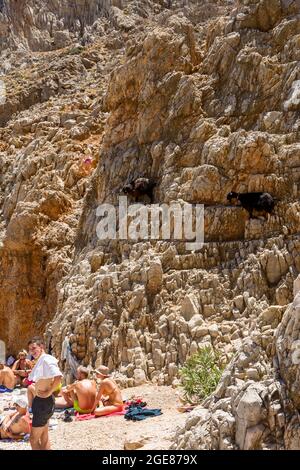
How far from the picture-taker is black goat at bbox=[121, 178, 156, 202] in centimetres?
1356

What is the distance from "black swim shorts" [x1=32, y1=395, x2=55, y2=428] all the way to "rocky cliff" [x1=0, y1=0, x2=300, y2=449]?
1.44 m

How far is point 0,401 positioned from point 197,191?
5.93 meters

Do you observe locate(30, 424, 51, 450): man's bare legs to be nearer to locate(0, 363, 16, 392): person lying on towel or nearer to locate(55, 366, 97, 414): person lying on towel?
locate(55, 366, 97, 414): person lying on towel

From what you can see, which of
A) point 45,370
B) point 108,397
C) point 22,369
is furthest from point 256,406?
point 22,369

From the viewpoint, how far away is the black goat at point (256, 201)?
11.6 metres

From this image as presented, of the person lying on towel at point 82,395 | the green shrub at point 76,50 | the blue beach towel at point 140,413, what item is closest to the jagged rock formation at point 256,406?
the blue beach towel at point 140,413

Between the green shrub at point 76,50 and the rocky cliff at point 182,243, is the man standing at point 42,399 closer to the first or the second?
the rocky cliff at point 182,243

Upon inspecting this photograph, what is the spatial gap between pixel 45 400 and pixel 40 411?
0.41 ft

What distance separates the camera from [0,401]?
1090cm

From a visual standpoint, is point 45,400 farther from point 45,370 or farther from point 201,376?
point 201,376

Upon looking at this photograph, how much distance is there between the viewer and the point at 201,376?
8.67 meters

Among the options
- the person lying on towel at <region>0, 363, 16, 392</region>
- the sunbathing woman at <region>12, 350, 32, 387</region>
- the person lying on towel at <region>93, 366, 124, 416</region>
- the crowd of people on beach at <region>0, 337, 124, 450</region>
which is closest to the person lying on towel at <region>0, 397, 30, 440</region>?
the crowd of people on beach at <region>0, 337, 124, 450</region>
